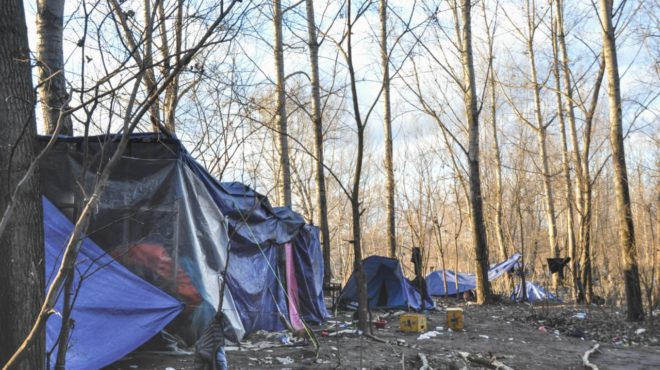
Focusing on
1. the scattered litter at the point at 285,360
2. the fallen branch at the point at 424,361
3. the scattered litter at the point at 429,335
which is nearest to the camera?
the fallen branch at the point at 424,361

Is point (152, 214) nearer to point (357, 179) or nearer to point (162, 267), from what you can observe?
point (162, 267)

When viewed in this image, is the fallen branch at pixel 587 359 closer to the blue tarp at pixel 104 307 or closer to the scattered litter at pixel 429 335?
the scattered litter at pixel 429 335

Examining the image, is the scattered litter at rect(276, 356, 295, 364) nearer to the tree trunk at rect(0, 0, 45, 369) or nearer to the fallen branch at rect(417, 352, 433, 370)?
the fallen branch at rect(417, 352, 433, 370)

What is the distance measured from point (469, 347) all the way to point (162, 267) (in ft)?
12.7

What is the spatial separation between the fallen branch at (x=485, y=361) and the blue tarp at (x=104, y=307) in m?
3.10

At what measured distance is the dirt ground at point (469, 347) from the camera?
5641mm

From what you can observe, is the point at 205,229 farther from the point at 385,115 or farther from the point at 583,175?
the point at 583,175

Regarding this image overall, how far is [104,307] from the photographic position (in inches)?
198

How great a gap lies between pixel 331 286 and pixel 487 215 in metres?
19.0

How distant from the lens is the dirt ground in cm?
564

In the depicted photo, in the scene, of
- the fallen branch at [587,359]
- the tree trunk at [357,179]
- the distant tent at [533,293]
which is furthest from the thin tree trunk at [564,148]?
the tree trunk at [357,179]

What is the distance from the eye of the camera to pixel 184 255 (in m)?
5.89

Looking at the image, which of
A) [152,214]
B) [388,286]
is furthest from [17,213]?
[388,286]

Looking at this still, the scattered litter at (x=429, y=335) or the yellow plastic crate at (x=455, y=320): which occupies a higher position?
the yellow plastic crate at (x=455, y=320)
